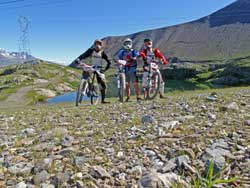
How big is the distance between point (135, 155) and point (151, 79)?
8639 millimetres

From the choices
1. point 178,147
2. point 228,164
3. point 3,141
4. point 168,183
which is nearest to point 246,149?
point 228,164

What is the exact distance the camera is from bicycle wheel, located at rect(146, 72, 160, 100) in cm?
1278

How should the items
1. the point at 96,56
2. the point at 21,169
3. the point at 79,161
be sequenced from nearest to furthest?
the point at 21,169 → the point at 79,161 → the point at 96,56

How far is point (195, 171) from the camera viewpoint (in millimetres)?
3584

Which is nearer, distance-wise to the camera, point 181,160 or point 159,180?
point 159,180

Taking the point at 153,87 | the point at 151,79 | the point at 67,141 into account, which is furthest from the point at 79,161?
the point at 153,87

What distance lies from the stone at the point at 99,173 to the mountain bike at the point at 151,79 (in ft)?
29.5

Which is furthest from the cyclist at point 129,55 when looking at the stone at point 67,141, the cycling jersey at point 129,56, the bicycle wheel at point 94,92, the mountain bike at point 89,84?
the stone at point 67,141

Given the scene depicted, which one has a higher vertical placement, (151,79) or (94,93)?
(151,79)

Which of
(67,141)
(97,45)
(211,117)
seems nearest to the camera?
(67,141)

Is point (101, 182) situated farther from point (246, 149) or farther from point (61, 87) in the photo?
point (61, 87)

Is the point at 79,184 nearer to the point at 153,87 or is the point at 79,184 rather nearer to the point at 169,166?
the point at 169,166

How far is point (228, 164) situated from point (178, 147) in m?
0.94

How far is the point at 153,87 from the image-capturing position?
13.1 m
